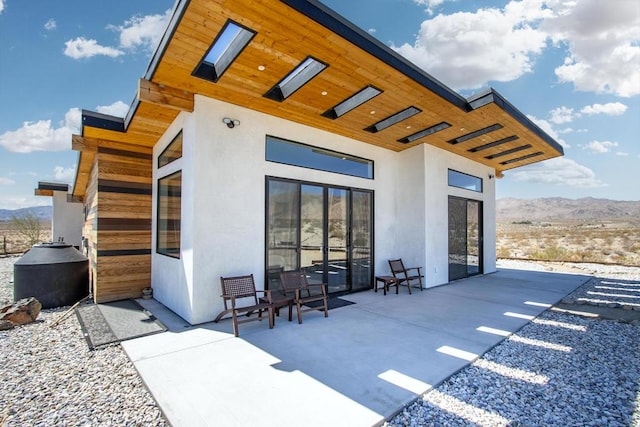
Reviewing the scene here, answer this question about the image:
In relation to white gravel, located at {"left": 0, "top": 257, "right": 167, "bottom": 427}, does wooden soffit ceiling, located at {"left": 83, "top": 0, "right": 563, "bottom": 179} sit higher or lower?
higher

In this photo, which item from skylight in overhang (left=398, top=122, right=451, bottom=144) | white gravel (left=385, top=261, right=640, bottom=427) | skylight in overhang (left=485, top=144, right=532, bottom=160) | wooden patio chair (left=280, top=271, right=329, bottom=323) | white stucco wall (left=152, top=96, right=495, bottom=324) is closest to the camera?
white gravel (left=385, top=261, right=640, bottom=427)

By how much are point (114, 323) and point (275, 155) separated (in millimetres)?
3552

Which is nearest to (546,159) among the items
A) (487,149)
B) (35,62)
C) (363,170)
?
(487,149)

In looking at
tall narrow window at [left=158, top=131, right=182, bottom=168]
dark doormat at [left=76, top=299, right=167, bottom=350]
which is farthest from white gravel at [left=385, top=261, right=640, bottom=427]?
tall narrow window at [left=158, top=131, right=182, bottom=168]

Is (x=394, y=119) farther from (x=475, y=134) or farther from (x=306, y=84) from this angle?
(x=475, y=134)

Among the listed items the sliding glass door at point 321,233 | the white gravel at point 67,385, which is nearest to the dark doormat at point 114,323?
the white gravel at point 67,385

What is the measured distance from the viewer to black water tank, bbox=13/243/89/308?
5.15m

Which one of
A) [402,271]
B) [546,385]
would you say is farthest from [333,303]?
[546,385]

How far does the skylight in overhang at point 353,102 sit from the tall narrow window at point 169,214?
2.84 metres

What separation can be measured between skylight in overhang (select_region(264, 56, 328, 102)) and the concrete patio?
3412 mm

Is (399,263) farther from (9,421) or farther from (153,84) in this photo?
(9,421)

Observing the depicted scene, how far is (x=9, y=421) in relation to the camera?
6.70ft

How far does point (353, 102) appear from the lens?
478 cm

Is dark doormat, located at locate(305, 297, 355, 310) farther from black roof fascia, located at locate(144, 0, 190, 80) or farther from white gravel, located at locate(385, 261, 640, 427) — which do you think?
black roof fascia, located at locate(144, 0, 190, 80)
